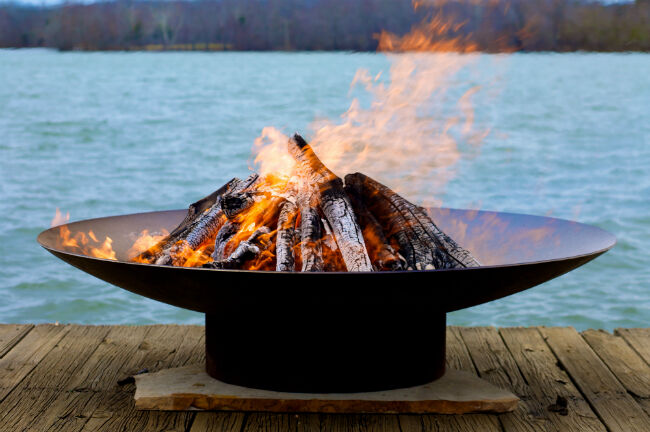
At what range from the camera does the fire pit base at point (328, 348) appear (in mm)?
1993

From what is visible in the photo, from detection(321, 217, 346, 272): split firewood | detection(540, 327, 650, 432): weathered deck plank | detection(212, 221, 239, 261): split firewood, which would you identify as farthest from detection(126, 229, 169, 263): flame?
detection(540, 327, 650, 432): weathered deck plank

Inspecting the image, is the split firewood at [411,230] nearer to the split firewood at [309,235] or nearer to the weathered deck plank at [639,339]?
the split firewood at [309,235]

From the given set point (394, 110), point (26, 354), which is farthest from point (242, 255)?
point (26, 354)

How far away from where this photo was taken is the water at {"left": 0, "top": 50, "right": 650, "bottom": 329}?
5.04m

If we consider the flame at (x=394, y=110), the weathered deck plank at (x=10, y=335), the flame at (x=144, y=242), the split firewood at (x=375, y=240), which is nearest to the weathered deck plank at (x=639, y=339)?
the flame at (x=394, y=110)

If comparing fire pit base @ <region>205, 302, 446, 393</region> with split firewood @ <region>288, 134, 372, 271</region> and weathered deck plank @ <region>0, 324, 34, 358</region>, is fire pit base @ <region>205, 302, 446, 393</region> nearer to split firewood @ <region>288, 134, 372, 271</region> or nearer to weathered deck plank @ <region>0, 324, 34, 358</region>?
split firewood @ <region>288, 134, 372, 271</region>

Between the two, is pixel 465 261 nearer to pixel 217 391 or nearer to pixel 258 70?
pixel 217 391

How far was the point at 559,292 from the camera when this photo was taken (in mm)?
5250

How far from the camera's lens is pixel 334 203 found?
2191 millimetres

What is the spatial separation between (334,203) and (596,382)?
0.91m

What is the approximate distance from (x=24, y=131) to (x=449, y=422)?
40.9ft

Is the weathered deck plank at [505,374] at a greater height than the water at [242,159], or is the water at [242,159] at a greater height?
the weathered deck plank at [505,374]

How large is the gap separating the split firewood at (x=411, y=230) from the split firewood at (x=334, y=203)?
121 mm

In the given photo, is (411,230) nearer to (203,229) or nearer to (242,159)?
(203,229)
